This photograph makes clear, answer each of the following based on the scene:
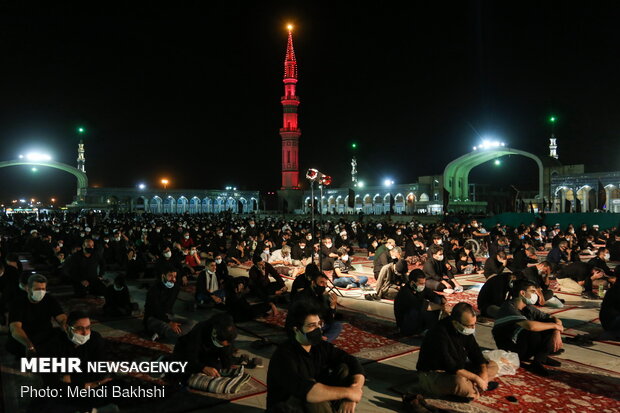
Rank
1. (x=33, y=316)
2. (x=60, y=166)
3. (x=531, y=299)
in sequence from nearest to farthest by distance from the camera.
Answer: (x=33, y=316) < (x=531, y=299) < (x=60, y=166)

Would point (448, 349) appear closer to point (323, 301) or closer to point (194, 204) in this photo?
point (323, 301)

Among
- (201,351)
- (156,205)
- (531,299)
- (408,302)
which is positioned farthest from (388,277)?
(156,205)

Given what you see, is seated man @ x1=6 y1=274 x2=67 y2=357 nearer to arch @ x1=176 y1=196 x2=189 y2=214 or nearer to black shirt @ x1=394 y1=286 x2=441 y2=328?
black shirt @ x1=394 y1=286 x2=441 y2=328

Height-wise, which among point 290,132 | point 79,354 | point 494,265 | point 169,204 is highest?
point 290,132

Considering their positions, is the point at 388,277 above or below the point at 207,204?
below

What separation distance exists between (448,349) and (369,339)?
2556 mm

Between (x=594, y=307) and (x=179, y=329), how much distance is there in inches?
304

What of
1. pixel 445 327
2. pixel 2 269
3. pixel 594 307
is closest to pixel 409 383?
pixel 445 327

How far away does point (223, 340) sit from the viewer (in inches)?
172

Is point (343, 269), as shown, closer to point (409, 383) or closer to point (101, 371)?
point (409, 383)

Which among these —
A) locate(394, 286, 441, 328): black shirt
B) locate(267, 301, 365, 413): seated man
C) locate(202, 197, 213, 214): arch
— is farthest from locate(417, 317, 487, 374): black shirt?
locate(202, 197, 213, 214): arch

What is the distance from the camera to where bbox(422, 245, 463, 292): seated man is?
31.4 ft

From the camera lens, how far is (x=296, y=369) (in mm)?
3096

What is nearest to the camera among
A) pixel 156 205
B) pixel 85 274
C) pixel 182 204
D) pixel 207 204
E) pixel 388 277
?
pixel 388 277
